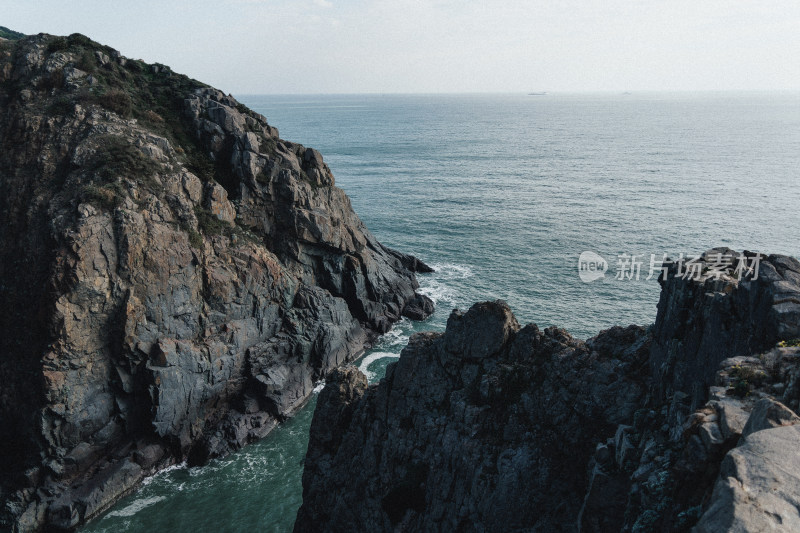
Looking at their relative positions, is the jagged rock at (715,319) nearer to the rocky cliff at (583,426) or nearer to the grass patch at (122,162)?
the rocky cliff at (583,426)

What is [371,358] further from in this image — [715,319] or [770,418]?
[770,418]

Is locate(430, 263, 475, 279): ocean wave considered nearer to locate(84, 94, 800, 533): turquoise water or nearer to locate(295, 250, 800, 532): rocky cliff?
locate(84, 94, 800, 533): turquoise water

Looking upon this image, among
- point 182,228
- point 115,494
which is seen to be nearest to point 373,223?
point 182,228

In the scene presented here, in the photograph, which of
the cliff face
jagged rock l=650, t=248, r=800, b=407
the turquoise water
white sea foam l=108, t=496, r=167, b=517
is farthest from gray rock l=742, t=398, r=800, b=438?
the cliff face

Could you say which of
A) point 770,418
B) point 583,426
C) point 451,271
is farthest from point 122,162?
point 770,418

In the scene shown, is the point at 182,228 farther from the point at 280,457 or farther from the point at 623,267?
the point at 623,267

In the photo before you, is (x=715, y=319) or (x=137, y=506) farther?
(x=137, y=506)

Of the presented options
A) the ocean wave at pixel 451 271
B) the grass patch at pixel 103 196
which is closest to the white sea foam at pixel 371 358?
the ocean wave at pixel 451 271

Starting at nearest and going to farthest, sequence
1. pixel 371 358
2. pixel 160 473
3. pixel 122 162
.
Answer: pixel 160 473 < pixel 122 162 < pixel 371 358
